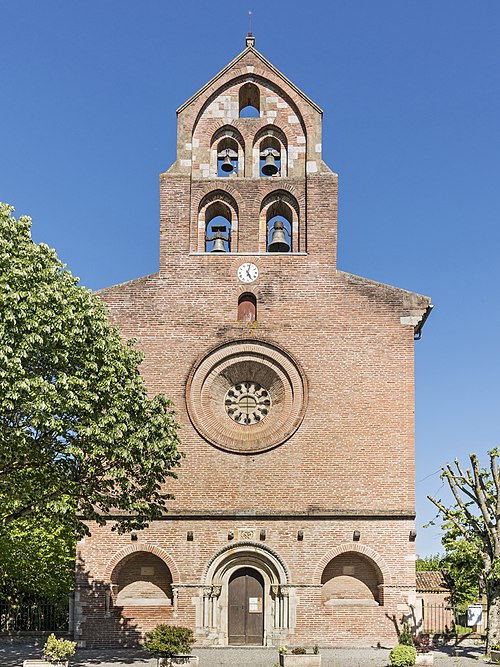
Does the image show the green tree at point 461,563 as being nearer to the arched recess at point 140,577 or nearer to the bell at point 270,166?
the arched recess at point 140,577

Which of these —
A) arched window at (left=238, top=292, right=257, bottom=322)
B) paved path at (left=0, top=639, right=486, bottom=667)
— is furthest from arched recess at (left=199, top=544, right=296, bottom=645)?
arched window at (left=238, top=292, right=257, bottom=322)

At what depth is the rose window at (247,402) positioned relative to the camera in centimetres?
3011

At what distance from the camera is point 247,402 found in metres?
30.3

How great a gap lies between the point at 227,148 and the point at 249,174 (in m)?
1.49

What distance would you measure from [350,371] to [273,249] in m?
5.16

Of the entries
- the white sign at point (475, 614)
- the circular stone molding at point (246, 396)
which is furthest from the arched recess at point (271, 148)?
the white sign at point (475, 614)

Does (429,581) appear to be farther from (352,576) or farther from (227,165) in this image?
(227,165)

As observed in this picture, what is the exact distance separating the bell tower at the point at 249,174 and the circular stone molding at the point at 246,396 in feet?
12.0

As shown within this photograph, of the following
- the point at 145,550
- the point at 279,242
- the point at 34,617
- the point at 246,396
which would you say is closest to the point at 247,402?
the point at 246,396

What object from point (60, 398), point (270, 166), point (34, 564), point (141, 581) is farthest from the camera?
point (34, 564)

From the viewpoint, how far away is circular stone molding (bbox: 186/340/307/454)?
29344mm

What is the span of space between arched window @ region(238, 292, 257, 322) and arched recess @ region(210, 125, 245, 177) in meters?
4.74

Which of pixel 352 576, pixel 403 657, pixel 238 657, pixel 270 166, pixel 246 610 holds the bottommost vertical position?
pixel 238 657

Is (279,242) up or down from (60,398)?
up
